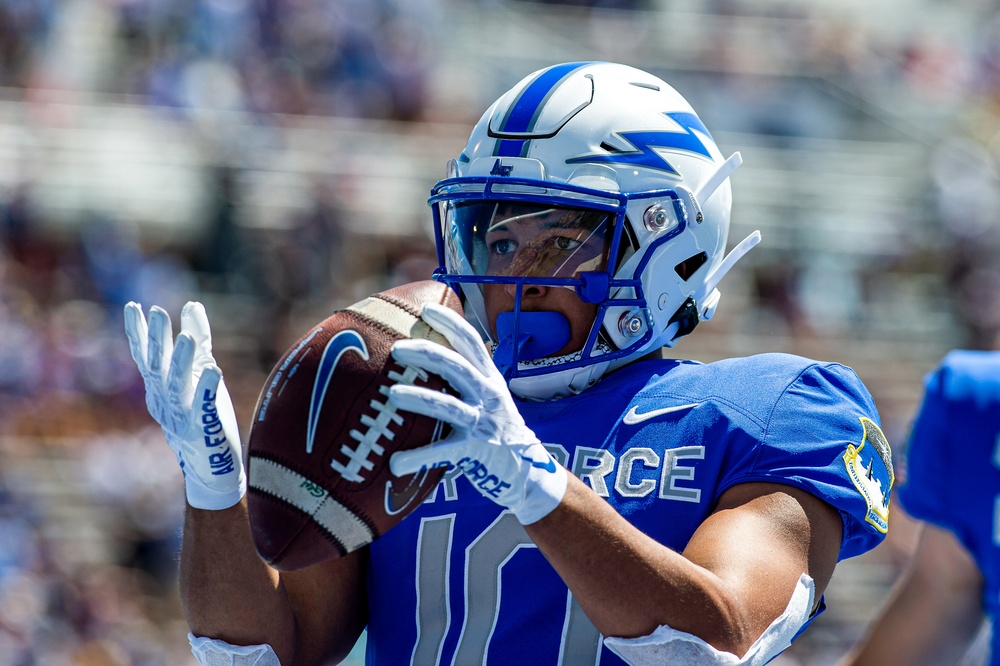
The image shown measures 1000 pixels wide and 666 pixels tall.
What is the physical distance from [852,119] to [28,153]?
Result: 701cm

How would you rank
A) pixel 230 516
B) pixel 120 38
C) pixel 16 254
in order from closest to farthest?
pixel 230 516
pixel 16 254
pixel 120 38

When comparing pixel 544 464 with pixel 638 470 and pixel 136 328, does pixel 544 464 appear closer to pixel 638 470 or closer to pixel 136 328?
pixel 638 470

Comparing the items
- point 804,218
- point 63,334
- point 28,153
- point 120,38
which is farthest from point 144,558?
point 804,218

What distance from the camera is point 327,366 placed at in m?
1.69

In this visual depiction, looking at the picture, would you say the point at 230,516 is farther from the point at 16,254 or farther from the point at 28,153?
the point at 28,153

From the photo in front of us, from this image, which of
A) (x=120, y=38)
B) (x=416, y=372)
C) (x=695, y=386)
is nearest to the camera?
(x=416, y=372)

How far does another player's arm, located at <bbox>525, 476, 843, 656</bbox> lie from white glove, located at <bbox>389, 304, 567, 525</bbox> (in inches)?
1.7

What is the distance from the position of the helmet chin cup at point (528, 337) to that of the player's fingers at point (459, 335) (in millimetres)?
451

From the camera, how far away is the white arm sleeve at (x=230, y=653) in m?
2.00

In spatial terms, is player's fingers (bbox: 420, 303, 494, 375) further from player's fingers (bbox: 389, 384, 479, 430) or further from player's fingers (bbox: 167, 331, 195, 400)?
player's fingers (bbox: 167, 331, 195, 400)

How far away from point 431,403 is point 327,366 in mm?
182

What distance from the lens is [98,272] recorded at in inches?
362

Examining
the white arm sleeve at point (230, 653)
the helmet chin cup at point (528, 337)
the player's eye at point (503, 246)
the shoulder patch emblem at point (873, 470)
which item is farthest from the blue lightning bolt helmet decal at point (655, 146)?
the white arm sleeve at point (230, 653)

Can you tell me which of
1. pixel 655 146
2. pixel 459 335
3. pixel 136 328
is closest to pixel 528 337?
pixel 655 146
